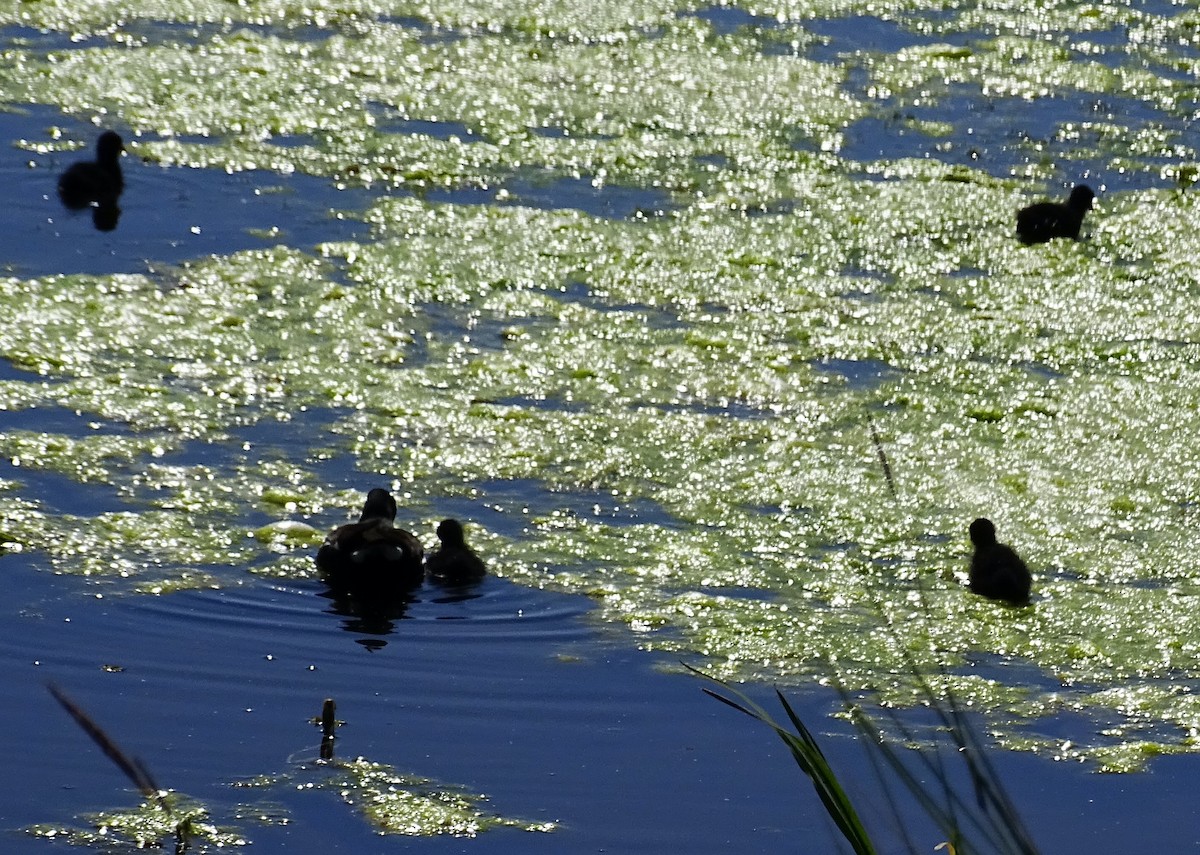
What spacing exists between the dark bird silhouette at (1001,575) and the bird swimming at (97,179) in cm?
546

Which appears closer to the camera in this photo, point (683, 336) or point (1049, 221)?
point (683, 336)

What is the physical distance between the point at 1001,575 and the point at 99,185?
18.7 feet

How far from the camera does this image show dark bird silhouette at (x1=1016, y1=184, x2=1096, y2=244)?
34.2 ft

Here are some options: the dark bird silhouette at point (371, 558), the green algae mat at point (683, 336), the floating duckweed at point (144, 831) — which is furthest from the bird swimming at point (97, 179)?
the floating duckweed at point (144, 831)

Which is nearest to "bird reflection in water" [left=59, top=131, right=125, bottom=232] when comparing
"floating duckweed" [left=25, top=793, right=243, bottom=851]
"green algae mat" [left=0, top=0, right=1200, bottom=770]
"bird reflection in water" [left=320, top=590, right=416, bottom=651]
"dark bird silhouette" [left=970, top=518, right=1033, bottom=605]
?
"green algae mat" [left=0, top=0, right=1200, bottom=770]

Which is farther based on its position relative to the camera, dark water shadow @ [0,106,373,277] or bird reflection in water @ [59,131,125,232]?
bird reflection in water @ [59,131,125,232]

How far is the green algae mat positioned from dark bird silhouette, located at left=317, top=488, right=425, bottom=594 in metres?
0.19

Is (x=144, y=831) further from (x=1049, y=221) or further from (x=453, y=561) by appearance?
(x=1049, y=221)

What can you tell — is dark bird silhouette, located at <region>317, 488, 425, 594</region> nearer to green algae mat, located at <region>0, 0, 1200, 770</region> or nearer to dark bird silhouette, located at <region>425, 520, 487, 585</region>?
dark bird silhouette, located at <region>425, 520, 487, 585</region>

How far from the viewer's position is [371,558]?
6.23 meters

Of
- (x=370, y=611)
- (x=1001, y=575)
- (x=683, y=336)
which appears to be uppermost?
(x=683, y=336)

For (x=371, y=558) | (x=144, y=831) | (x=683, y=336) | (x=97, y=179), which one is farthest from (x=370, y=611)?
(x=97, y=179)

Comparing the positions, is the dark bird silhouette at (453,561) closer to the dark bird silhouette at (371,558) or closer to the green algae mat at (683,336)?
the dark bird silhouette at (371,558)

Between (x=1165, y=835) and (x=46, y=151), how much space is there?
26.6ft
